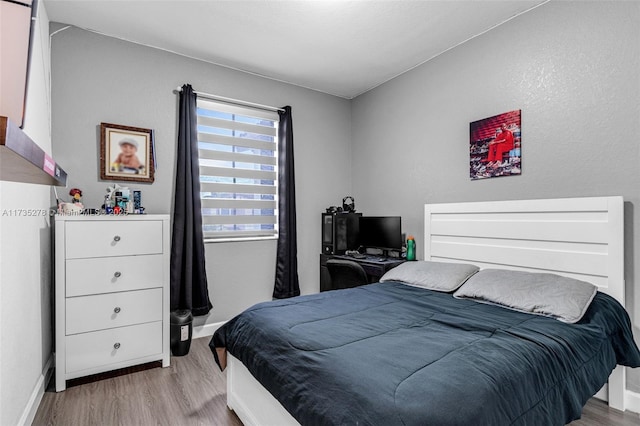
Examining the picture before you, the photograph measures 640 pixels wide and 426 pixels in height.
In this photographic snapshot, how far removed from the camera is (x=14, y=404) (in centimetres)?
172

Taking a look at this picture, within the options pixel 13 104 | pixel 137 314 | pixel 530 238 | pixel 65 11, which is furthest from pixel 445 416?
pixel 65 11

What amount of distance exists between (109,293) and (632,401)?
11.6ft

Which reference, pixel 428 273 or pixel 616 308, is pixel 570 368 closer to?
pixel 616 308

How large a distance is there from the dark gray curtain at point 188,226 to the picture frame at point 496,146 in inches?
100.0

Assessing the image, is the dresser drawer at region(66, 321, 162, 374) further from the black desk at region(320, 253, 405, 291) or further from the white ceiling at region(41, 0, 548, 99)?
the white ceiling at region(41, 0, 548, 99)

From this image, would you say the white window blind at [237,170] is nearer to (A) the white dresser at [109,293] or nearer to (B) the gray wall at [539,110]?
(A) the white dresser at [109,293]

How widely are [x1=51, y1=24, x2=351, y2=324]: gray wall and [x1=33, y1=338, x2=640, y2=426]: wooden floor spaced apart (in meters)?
0.91

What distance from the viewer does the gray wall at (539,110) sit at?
2100mm

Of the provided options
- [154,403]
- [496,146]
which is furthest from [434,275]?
[154,403]

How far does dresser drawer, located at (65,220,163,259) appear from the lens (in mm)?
2369

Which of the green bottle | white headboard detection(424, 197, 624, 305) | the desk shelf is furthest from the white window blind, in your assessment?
the desk shelf

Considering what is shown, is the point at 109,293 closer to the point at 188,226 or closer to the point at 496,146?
the point at 188,226

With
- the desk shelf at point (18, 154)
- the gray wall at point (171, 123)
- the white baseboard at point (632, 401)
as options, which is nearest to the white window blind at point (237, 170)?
the gray wall at point (171, 123)

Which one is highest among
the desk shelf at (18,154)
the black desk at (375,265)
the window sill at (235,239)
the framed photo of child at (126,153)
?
the framed photo of child at (126,153)
